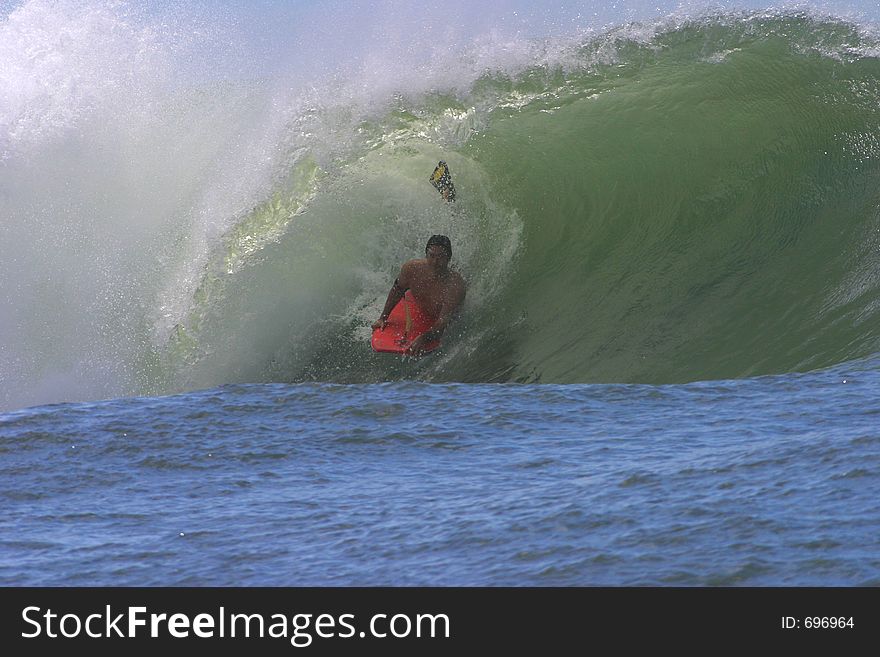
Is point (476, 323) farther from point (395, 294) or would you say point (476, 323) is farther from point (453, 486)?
point (453, 486)

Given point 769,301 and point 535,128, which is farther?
point 535,128

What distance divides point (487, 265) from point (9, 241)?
5.41m

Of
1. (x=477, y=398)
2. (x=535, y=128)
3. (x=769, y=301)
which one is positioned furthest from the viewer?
(x=535, y=128)

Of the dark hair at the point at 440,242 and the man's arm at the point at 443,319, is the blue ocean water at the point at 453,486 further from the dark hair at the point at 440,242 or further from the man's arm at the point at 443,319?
the dark hair at the point at 440,242

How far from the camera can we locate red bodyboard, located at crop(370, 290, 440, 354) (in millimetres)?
8695

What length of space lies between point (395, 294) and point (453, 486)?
4.21 meters

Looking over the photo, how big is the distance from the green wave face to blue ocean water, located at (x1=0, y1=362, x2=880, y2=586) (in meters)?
2.07

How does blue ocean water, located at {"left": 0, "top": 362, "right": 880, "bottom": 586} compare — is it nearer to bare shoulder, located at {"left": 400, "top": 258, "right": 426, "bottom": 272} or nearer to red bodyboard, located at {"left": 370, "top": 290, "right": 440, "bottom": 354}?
red bodyboard, located at {"left": 370, "top": 290, "right": 440, "bottom": 354}

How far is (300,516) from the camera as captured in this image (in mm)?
4543

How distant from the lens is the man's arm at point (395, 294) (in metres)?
8.91

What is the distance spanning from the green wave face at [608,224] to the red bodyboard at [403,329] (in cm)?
28
